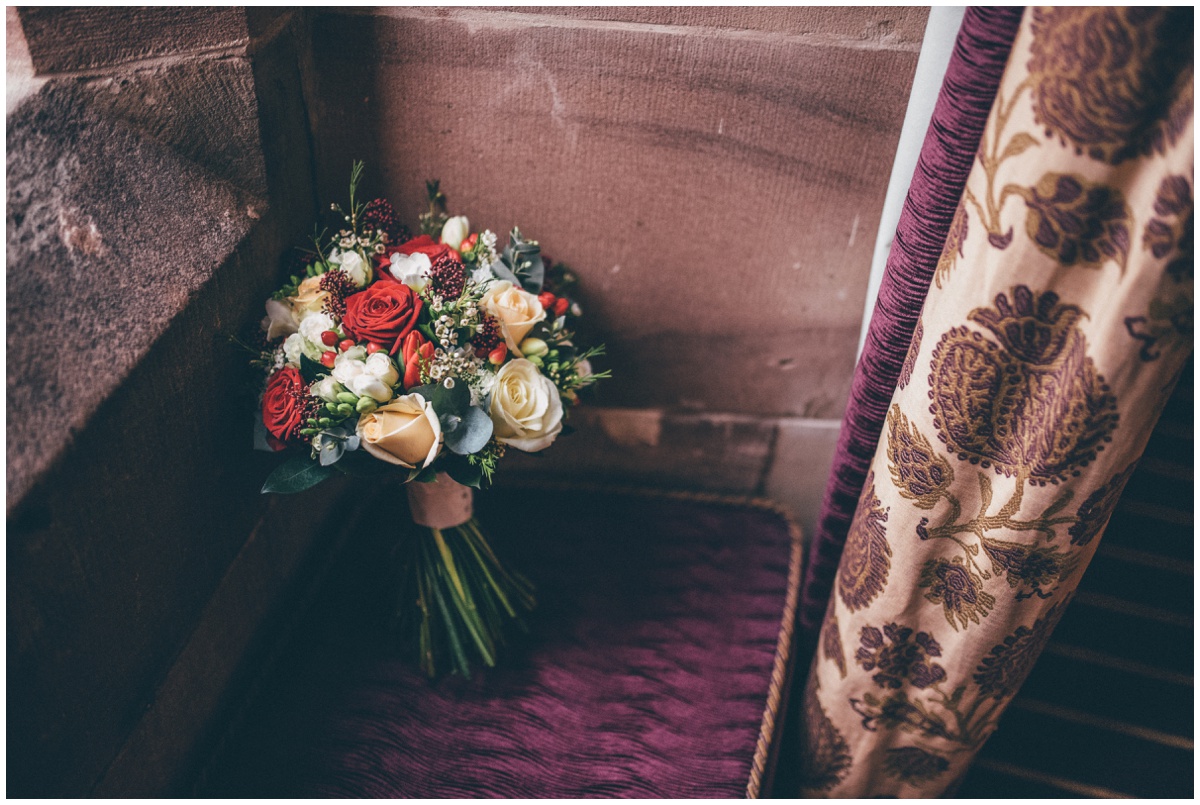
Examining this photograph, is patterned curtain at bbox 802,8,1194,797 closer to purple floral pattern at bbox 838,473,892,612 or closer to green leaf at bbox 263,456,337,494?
purple floral pattern at bbox 838,473,892,612

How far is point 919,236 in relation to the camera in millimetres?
712

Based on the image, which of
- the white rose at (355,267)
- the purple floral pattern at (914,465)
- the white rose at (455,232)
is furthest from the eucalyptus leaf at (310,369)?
the purple floral pattern at (914,465)

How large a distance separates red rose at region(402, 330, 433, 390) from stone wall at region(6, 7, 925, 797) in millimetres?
214

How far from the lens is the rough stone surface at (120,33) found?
2.20ft

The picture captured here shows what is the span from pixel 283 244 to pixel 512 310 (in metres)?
0.34

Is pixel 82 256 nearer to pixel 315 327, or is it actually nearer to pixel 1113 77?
pixel 315 327

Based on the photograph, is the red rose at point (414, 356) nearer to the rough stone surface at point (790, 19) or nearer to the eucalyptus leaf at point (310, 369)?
the eucalyptus leaf at point (310, 369)

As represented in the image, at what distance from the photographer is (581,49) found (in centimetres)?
91

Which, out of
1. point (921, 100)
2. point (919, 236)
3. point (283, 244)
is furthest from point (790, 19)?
point (283, 244)

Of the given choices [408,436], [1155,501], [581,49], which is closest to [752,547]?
[1155,501]

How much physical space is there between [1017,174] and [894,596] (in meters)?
0.49

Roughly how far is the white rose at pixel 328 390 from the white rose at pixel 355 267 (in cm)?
13

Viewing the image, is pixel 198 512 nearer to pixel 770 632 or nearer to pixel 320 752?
pixel 320 752

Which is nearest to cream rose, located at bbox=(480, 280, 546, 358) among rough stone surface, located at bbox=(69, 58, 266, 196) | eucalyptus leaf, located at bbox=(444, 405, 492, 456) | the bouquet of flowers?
the bouquet of flowers
